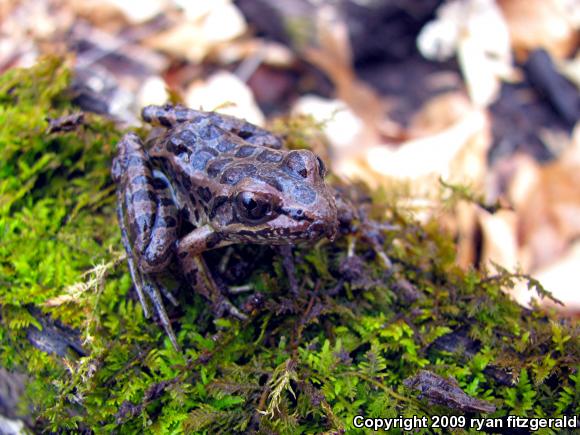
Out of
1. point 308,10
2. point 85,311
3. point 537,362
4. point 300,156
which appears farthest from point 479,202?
point 308,10

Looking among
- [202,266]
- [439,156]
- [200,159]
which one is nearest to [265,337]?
[202,266]

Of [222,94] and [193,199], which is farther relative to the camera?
[222,94]

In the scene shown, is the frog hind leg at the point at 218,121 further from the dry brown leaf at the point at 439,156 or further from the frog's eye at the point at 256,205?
the dry brown leaf at the point at 439,156

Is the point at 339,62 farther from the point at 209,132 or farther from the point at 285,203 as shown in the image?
the point at 285,203

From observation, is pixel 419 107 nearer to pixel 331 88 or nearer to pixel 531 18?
pixel 331 88

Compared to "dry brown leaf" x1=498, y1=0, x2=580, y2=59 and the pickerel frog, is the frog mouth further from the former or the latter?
"dry brown leaf" x1=498, y1=0, x2=580, y2=59
